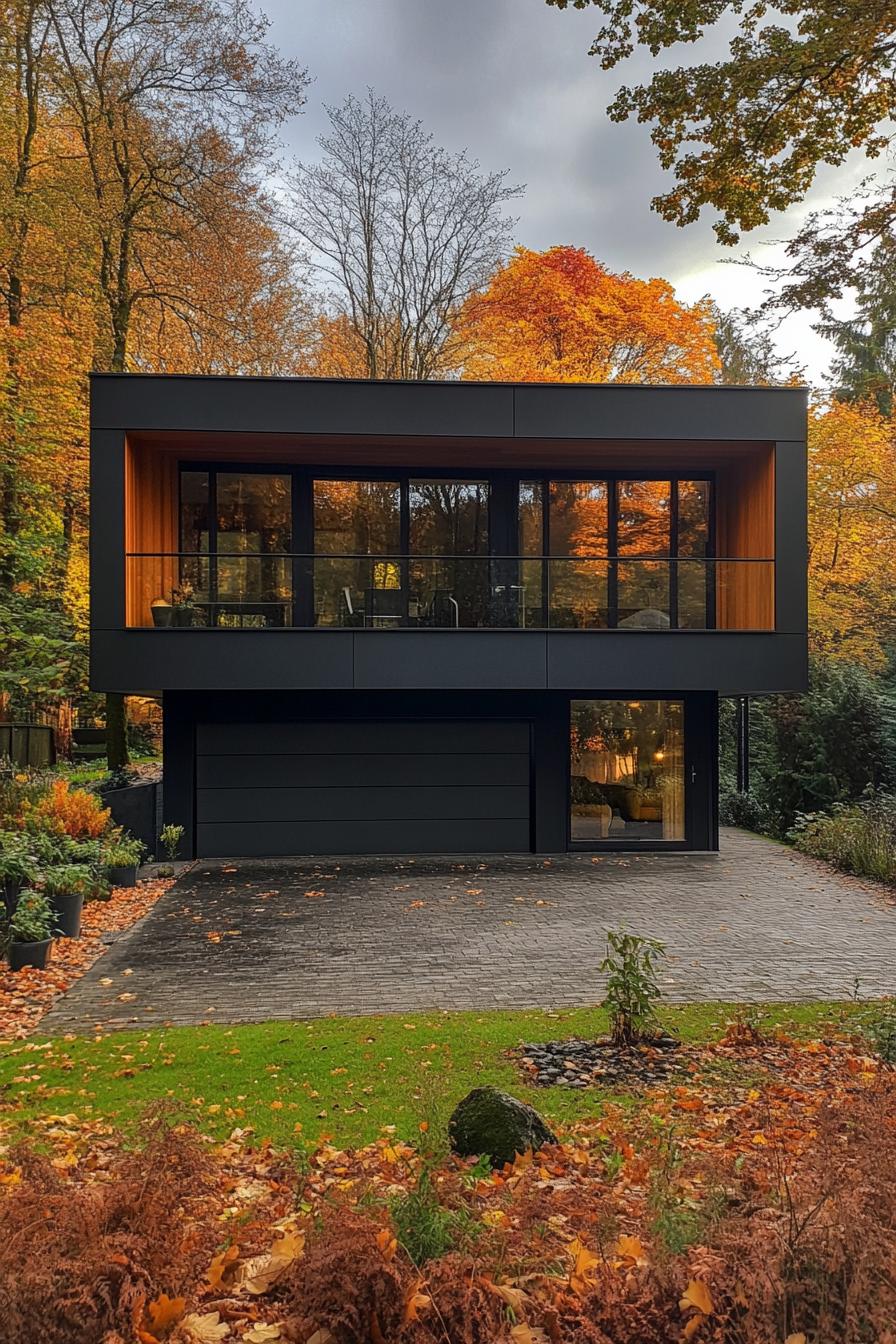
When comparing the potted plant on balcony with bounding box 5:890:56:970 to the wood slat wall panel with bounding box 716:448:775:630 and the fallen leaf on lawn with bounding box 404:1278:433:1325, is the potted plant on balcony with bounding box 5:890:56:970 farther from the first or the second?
the wood slat wall panel with bounding box 716:448:775:630

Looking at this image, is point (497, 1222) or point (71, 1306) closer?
point (71, 1306)

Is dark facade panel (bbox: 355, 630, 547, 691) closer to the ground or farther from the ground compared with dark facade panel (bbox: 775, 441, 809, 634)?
closer to the ground

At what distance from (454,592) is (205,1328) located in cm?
1002

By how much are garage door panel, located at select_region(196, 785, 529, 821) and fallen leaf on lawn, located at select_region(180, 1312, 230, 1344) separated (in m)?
10.3

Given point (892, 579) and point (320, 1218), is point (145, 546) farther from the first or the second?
point (892, 579)

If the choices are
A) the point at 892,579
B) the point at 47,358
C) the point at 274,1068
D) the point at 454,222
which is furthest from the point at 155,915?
the point at 454,222

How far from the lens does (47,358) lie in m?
15.6

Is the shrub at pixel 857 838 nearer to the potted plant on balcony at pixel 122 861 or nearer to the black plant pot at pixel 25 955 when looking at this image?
the potted plant on balcony at pixel 122 861

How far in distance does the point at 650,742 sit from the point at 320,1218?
10.6 m

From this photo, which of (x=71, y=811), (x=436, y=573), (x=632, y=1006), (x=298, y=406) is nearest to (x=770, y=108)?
(x=632, y=1006)

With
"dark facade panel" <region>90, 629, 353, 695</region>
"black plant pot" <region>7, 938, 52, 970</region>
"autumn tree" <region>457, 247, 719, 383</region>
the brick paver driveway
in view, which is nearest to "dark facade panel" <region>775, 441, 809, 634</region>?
the brick paver driveway

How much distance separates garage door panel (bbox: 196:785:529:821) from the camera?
12344mm

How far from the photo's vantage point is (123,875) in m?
10.3

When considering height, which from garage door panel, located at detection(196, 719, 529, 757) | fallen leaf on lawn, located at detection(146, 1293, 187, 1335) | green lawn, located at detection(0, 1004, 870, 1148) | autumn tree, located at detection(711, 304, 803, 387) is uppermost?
autumn tree, located at detection(711, 304, 803, 387)
